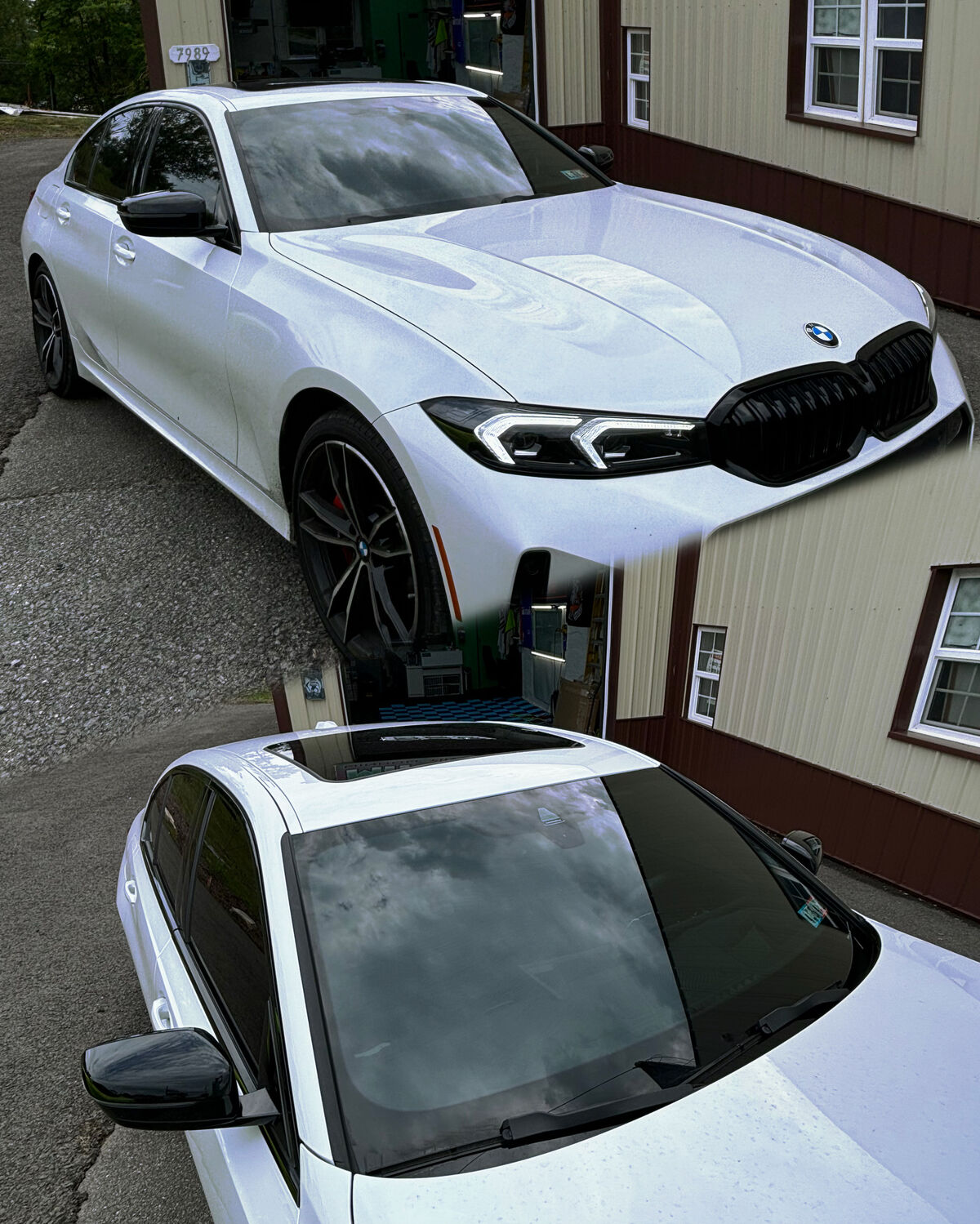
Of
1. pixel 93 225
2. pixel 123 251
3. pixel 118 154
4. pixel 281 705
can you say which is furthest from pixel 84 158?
pixel 281 705

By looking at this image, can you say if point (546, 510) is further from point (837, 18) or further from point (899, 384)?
point (837, 18)

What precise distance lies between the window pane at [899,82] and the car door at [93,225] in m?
6.14

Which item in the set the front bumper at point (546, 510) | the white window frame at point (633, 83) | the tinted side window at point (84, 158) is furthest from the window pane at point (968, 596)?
the white window frame at point (633, 83)

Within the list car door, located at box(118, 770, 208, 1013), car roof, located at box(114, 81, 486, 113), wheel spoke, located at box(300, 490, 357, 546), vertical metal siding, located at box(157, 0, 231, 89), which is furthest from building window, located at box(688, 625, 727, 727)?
vertical metal siding, located at box(157, 0, 231, 89)

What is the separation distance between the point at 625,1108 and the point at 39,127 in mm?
22513

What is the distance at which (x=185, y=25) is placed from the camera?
1155 centimetres

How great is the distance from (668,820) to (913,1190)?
102cm

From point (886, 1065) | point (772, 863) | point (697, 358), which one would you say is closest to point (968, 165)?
point (697, 358)

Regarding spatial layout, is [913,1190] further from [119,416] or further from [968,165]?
[968,165]

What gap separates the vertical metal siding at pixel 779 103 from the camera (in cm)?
812

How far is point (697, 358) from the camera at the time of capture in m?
3.24

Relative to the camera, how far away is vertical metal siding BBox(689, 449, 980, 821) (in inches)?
192

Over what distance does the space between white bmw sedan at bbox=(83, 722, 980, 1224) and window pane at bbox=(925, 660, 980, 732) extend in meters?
4.03

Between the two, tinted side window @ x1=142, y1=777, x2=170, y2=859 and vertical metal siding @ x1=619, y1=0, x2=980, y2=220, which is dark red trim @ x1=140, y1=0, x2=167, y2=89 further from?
tinted side window @ x1=142, y1=777, x2=170, y2=859
